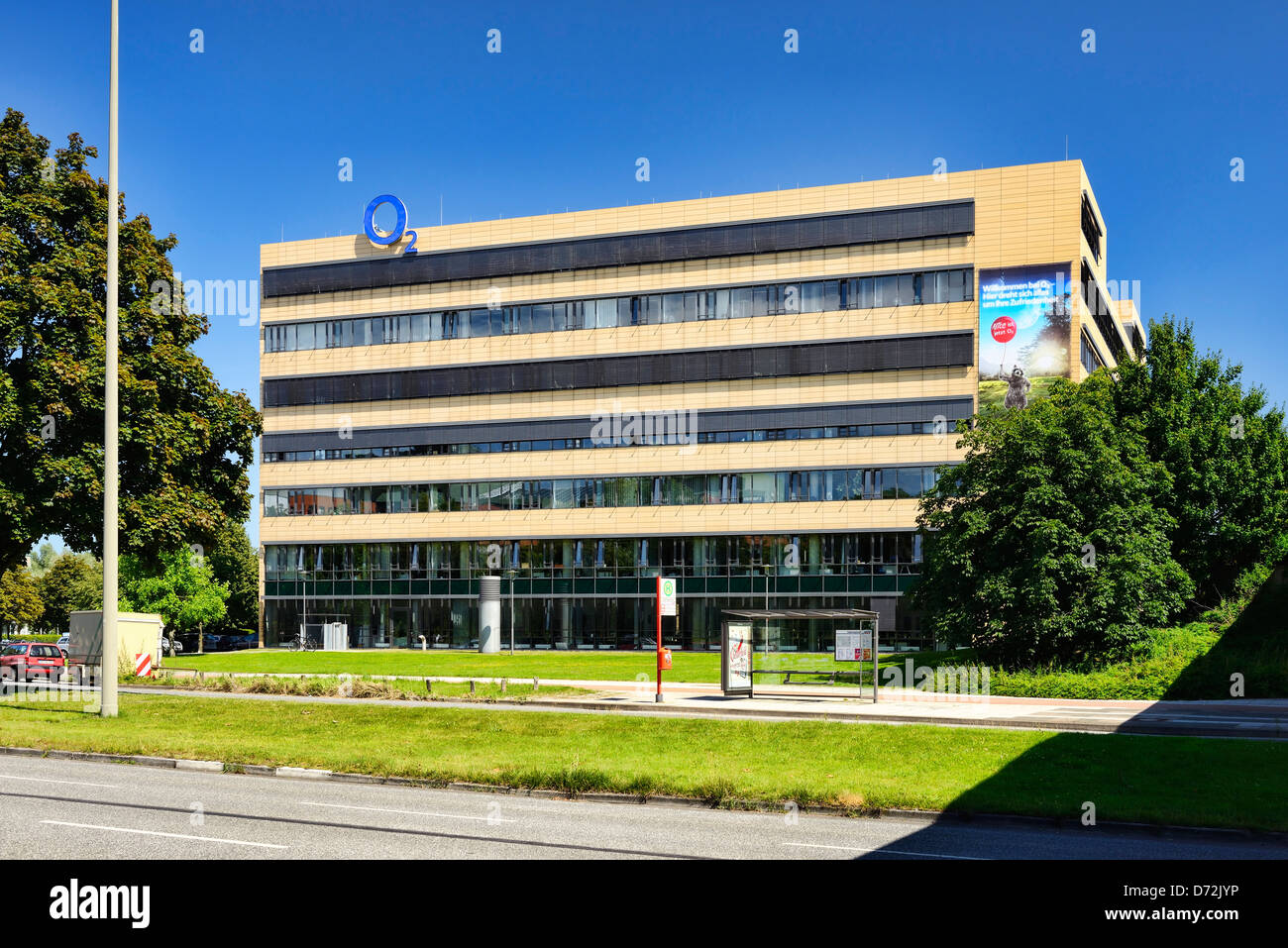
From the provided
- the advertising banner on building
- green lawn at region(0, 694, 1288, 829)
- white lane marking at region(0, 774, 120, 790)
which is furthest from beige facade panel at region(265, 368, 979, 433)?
white lane marking at region(0, 774, 120, 790)

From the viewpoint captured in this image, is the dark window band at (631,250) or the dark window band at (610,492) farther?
the dark window band at (631,250)

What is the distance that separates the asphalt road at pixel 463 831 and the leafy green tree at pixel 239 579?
89971 mm

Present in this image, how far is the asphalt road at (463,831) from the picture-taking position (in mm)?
11359

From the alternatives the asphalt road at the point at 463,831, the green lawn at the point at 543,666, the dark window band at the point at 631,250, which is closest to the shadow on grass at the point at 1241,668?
the green lawn at the point at 543,666

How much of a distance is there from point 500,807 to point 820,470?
5106 cm

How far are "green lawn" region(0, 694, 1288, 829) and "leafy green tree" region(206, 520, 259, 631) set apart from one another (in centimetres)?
7991

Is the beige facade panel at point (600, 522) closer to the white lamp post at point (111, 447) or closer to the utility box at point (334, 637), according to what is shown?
the utility box at point (334, 637)

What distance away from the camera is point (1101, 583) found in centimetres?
3384

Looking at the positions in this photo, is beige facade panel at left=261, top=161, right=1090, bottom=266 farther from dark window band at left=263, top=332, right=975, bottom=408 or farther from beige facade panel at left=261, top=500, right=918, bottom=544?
beige facade panel at left=261, top=500, right=918, bottom=544

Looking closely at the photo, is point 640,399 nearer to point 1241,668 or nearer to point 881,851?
point 1241,668

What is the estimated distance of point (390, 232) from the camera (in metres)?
74.1

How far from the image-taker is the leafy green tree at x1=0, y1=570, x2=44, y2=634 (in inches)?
4011
